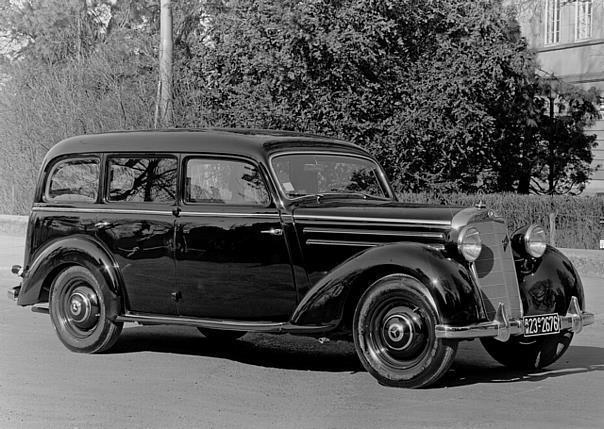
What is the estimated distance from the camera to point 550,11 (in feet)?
113

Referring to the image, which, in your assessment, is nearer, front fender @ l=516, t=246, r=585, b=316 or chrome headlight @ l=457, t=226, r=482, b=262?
chrome headlight @ l=457, t=226, r=482, b=262

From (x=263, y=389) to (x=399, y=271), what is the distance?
1249 millimetres

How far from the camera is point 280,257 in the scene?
26.4 ft

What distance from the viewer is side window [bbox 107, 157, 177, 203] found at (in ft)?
28.8

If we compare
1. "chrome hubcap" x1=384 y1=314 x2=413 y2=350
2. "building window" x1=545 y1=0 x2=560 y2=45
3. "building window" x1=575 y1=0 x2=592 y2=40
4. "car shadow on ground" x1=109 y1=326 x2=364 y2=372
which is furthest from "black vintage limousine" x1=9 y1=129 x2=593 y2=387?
"building window" x1=545 y1=0 x2=560 y2=45

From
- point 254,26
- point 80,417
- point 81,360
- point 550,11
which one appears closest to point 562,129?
point 254,26

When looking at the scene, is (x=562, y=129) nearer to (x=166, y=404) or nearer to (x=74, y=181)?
(x=74, y=181)

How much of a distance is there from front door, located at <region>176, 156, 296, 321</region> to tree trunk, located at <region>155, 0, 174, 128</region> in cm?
1115

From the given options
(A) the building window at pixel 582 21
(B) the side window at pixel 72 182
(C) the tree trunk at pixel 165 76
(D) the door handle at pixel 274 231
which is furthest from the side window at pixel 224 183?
(A) the building window at pixel 582 21

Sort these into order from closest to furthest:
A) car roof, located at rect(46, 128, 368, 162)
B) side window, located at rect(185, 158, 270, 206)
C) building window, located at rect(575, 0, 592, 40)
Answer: side window, located at rect(185, 158, 270, 206) → car roof, located at rect(46, 128, 368, 162) → building window, located at rect(575, 0, 592, 40)

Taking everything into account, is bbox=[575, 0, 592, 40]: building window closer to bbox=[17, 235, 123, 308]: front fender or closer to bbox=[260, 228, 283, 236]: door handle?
bbox=[17, 235, 123, 308]: front fender

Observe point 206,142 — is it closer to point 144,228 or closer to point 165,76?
point 144,228

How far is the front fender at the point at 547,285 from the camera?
795 centimetres

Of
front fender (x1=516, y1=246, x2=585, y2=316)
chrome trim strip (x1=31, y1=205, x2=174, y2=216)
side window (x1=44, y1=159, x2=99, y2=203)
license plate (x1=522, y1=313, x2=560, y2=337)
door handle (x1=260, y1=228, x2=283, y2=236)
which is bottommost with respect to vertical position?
license plate (x1=522, y1=313, x2=560, y2=337)
